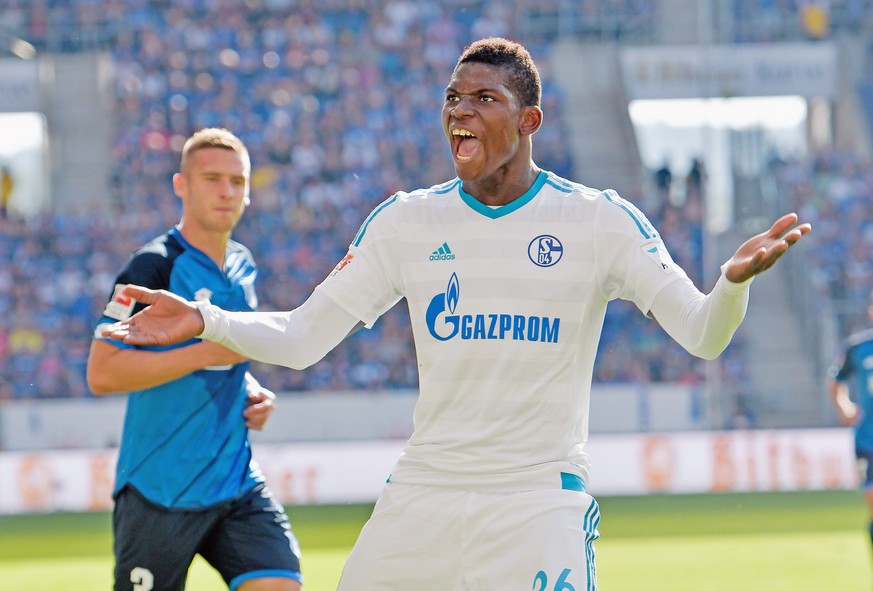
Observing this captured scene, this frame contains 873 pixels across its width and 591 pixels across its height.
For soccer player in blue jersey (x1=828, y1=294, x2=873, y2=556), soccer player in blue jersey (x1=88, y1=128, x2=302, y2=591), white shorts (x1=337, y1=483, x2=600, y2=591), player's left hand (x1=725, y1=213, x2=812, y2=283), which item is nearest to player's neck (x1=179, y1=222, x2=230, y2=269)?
soccer player in blue jersey (x1=88, y1=128, x2=302, y2=591)

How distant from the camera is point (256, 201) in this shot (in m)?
22.3

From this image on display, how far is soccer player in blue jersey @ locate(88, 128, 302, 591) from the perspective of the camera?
5.14 meters

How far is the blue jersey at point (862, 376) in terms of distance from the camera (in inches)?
408

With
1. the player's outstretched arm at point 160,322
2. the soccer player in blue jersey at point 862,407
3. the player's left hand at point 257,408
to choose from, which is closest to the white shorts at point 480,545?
the player's outstretched arm at point 160,322

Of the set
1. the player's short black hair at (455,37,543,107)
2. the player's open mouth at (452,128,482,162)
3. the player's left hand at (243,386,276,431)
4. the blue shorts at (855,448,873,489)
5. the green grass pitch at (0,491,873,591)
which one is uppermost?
the player's short black hair at (455,37,543,107)

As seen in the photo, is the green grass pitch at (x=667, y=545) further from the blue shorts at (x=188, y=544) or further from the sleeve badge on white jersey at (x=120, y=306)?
the sleeve badge on white jersey at (x=120, y=306)

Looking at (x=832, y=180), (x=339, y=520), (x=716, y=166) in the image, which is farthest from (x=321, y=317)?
(x=832, y=180)

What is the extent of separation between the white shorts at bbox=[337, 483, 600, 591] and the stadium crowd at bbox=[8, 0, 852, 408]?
15.5 meters

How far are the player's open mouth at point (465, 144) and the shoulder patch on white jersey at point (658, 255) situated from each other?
0.62 metres

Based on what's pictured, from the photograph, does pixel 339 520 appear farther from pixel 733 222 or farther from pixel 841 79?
pixel 841 79

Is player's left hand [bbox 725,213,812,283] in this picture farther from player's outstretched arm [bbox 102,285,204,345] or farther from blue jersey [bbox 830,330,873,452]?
blue jersey [bbox 830,330,873,452]

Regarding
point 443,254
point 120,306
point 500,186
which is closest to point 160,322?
point 443,254

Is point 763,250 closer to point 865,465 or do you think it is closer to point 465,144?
point 465,144

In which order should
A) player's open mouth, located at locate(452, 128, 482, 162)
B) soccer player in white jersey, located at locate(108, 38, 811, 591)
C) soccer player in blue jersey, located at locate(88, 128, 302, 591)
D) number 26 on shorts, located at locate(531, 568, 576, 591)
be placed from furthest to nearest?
soccer player in blue jersey, located at locate(88, 128, 302, 591)
player's open mouth, located at locate(452, 128, 482, 162)
soccer player in white jersey, located at locate(108, 38, 811, 591)
number 26 on shorts, located at locate(531, 568, 576, 591)
